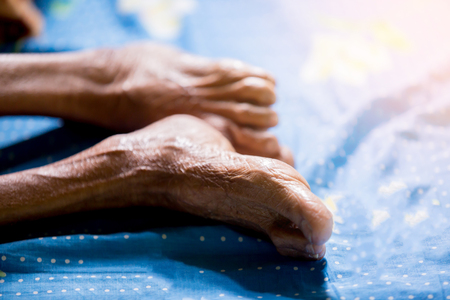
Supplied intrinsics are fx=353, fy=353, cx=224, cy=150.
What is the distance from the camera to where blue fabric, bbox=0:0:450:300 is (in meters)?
0.60

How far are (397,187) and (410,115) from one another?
10.9 inches

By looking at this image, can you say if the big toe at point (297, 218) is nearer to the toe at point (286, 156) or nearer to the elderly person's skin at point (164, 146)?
the elderly person's skin at point (164, 146)

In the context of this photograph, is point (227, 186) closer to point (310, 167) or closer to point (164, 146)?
point (164, 146)

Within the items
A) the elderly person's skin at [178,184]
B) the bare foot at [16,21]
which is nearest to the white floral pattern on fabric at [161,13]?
the bare foot at [16,21]

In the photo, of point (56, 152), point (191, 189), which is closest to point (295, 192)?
point (191, 189)

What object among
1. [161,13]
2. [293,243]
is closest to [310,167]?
[293,243]

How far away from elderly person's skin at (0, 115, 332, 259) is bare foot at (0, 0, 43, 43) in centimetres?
87

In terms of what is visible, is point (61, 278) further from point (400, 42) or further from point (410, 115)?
→ point (400, 42)

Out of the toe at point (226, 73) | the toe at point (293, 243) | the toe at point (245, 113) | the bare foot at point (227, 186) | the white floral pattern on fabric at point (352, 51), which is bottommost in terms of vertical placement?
the toe at point (293, 243)

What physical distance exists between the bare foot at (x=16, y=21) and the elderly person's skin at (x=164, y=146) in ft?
1.43

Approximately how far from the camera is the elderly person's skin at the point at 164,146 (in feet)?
1.97

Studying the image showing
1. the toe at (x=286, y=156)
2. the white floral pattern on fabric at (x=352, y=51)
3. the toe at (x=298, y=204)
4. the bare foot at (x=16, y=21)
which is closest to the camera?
the toe at (x=298, y=204)

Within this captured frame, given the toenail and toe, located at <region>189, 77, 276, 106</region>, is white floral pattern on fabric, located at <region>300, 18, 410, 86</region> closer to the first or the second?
toe, located at <region>189, 77, 276, 106</region>

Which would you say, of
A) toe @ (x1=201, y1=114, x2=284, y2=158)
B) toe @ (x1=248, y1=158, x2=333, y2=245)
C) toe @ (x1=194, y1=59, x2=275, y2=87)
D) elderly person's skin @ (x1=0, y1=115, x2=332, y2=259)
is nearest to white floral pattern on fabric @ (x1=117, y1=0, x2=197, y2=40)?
toe @ (x1=194, y1=59, x2=275, y2=87)
